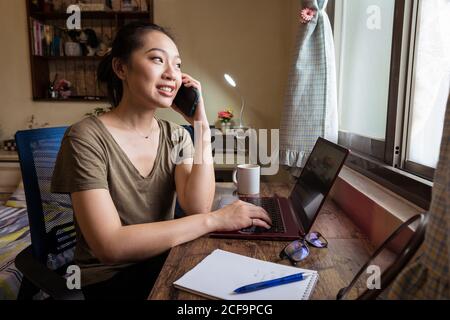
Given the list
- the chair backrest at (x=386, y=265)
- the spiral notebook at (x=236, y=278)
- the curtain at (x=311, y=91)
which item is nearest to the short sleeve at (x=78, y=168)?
the spiral notebook at (x=236, y=278)

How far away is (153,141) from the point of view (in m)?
1.14

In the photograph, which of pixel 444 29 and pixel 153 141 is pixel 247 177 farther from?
pixel 444 29

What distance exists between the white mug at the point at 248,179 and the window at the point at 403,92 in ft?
1.28

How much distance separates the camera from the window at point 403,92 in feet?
3.01

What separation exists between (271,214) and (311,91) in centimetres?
78

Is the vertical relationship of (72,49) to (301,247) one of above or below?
above

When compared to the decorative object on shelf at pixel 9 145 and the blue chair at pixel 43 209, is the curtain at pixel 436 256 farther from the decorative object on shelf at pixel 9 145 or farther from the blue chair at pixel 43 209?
the decorative object on shelf at pixel 9 145

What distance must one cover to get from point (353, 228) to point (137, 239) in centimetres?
61

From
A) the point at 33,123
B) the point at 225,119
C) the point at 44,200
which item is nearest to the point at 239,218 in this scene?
the point at 44,200

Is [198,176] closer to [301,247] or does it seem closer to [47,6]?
[301,247]

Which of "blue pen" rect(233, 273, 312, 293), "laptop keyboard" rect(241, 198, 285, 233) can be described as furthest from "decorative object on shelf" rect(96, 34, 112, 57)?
"blue pen" rect(233, 273, 312, 293)

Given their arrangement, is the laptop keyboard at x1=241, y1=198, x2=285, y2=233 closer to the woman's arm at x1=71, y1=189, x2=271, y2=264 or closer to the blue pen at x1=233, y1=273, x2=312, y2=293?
the woman's arm at x1=71, y1=189, x2=271, y2=264

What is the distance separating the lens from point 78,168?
87cm
